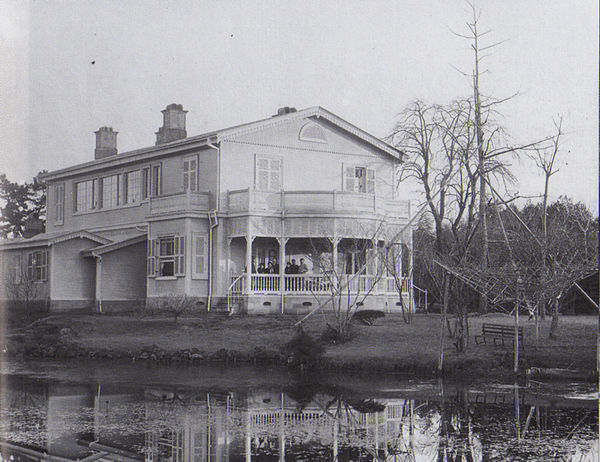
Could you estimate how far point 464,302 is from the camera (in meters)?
24.4

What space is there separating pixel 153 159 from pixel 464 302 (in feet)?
67.2

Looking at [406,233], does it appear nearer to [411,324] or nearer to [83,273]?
[411,324]

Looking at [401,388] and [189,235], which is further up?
→ [189,235]

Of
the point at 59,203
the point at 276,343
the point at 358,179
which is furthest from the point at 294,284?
the point at 59,203

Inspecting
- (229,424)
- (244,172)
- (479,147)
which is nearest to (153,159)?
(244,172)

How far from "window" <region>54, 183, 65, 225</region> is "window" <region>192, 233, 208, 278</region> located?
13204 millimetres

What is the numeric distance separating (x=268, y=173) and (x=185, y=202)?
390 centimetres

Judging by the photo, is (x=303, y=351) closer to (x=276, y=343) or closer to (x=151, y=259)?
(x=276, y=343)

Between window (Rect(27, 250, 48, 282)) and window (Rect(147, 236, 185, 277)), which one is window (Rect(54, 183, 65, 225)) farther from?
window (Rect(147, 236, 185, 277))

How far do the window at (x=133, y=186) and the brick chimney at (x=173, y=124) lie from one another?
2.27 meters

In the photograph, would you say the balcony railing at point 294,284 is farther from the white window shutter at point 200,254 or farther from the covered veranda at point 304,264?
the white window shutter at point 200,254

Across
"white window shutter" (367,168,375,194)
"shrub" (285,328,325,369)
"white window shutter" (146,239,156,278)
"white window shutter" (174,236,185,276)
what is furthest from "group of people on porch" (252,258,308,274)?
"shrub" (285,328,325,369)

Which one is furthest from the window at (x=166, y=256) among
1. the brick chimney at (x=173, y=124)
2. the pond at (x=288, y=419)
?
the pond at (x=288, y=419)

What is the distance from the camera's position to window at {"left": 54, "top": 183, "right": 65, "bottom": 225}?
4706 centimetres
